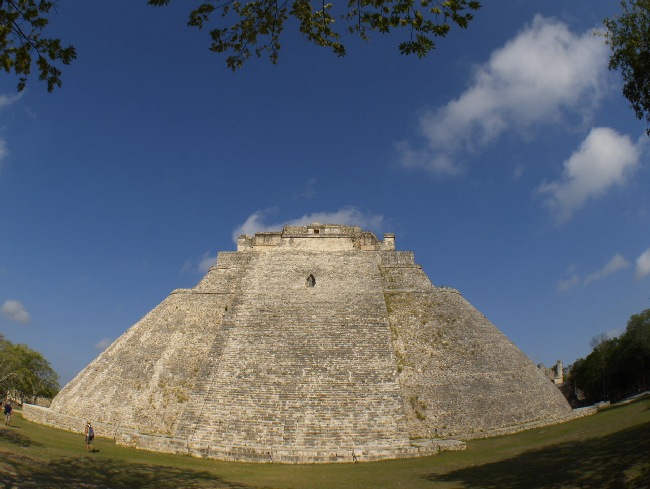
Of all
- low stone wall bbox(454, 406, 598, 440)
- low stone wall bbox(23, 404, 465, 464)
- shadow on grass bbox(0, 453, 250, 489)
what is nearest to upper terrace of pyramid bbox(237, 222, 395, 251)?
low stone wall bbox(454, 406, 598, 440)

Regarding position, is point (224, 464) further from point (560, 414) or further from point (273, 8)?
point (560, 414)

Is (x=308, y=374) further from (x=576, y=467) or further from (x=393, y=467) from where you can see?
(x=576, y=467)

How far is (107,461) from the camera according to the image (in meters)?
11.6

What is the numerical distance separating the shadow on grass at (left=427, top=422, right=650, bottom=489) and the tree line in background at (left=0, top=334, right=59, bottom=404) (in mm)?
21159

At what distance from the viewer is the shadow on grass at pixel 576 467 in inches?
313

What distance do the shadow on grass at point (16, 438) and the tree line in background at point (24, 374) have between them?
857cm

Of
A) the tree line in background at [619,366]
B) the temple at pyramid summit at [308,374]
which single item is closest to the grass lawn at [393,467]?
the temple at pyramid summit at [308,374]

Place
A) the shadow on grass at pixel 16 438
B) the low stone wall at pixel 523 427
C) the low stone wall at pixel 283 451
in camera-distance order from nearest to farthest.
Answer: the shadow on grass at pixel 16 438 < the low stone wall at pixel 283 451 < the low stone wall at pixel 523 427

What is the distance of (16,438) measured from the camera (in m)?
13.1

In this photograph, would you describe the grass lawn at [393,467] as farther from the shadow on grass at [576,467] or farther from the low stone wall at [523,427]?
the low stone wall at [523,427]

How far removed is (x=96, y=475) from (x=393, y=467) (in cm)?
700

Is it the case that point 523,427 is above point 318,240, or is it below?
below

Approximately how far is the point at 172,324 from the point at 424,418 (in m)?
10.7

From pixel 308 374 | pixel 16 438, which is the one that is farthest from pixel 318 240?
pixel 16 438
